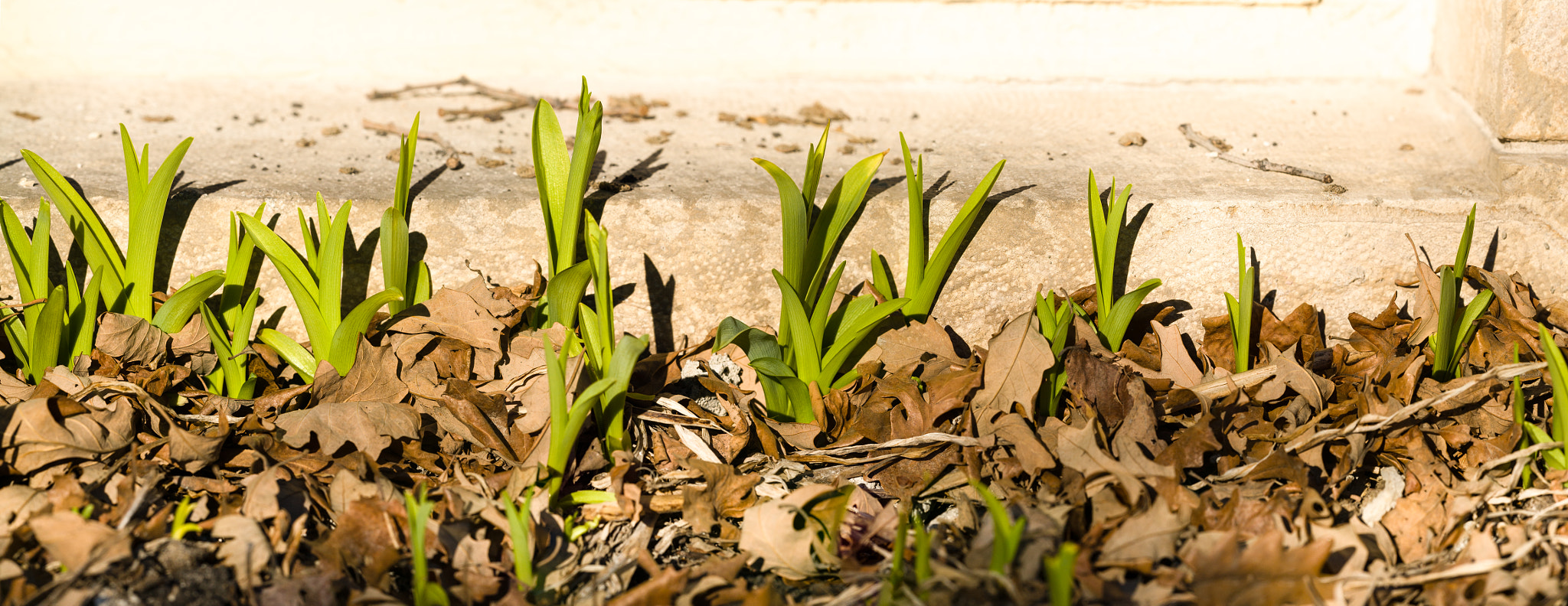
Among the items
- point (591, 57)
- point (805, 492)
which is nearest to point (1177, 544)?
point (805, 492)

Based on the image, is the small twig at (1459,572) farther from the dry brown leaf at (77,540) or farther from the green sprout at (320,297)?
the dry brown leaf at (77,540)

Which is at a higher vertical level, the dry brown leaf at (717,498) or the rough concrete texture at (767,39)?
the rough concrete texture at (767,39)

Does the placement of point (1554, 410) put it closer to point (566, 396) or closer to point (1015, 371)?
point (1015, 371)

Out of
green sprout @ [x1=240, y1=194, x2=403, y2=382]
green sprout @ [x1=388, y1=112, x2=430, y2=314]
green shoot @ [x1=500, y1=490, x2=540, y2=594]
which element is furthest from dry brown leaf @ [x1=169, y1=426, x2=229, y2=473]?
green shoot @ [x1=500, y1=490, x2=540, y2=594]

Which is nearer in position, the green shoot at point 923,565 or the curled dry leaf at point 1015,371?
the green shoot at point 923,565

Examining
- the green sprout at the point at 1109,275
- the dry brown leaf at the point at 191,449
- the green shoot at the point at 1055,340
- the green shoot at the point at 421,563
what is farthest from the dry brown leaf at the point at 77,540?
the green sprout at the point at 1109,275
